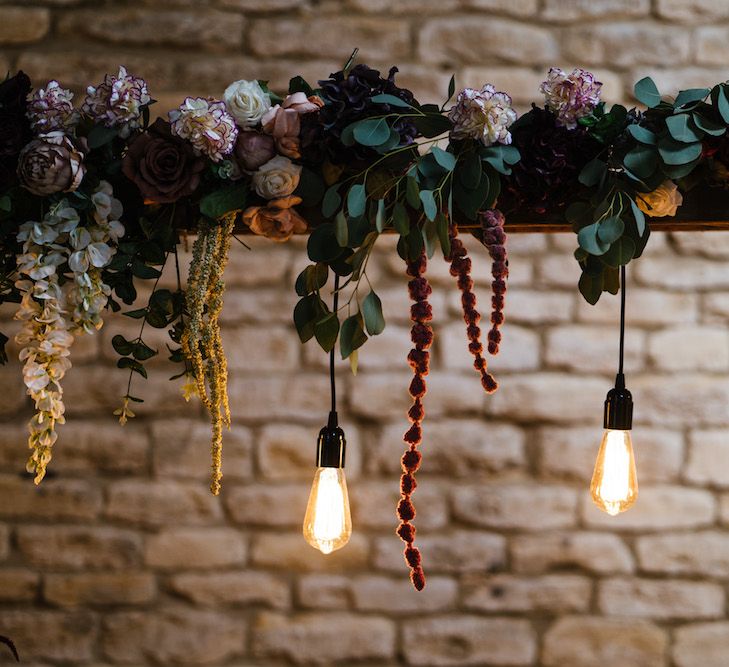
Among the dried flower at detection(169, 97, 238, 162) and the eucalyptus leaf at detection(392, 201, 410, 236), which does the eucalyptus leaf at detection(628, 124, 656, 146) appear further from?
the dried flower at detection(169, 97, 238, 162)

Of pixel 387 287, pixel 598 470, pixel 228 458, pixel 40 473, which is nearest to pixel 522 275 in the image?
pixel 387 287

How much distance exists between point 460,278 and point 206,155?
0.43 m

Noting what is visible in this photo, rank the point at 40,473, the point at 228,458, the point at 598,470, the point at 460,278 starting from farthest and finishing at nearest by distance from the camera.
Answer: the point at 228,458 < the point at 598,470 < the point at 40,473 < the point at 460,278

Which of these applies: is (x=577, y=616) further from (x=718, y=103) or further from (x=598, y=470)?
(x=718, y=103)

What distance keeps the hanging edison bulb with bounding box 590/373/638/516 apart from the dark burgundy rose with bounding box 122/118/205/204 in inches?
33.1

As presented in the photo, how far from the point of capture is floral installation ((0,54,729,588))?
1.16 metres

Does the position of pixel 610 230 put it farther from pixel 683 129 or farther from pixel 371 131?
pixel 371 131

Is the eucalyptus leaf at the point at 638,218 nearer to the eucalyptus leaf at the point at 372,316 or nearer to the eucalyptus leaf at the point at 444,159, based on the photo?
the eucalyptus leaf at the point at 444,159

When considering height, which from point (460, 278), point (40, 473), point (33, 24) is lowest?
point (40, 473)

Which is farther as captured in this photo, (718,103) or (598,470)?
(598,470)

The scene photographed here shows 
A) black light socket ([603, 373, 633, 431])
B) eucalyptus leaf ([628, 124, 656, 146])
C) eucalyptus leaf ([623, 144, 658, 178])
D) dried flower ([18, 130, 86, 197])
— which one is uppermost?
eucalyptus leaf ([628, 124, 656, 146])

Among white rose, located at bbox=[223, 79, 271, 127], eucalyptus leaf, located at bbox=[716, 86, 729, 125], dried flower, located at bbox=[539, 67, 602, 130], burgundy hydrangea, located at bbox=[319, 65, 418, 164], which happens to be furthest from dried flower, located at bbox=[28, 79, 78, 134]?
eucalyptus leaf, located at bbox=[716, 86, 729, 125]

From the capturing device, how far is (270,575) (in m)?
2.15

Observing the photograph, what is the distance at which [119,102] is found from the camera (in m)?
1.21
